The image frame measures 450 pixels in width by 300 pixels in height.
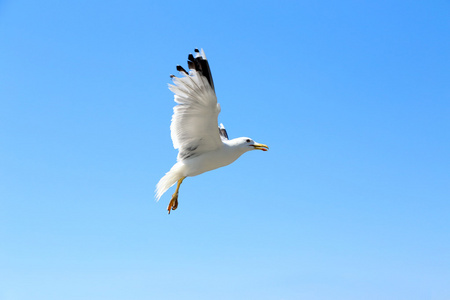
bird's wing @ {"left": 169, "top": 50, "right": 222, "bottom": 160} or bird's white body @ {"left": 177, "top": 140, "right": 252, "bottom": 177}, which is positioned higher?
bird's wing @ {"left": 169, "top": 50, "right": 222, "bottom": 160}

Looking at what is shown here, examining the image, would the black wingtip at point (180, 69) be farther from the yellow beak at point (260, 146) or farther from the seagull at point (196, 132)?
the yellow beak at point (260, 146)

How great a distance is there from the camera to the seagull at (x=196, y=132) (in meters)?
11.5

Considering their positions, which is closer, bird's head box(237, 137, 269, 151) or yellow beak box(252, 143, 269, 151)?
bird's head box(237, 137, 269, 151)

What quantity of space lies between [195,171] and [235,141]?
1.08 meters

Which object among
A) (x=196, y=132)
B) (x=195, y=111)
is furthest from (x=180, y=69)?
(x=196, y=132)

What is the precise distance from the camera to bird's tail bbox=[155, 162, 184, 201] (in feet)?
40.9

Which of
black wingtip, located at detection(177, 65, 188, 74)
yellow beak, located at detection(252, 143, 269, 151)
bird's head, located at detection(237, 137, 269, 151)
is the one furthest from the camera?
yellow beak, located at detection(252, 143, 269, 151)

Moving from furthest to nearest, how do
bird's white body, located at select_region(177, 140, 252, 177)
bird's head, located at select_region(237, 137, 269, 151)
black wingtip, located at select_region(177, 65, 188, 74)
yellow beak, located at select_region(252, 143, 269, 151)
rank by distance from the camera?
yellow beak, located at select_region(252, 143, 269, 151)
bird's head, located at select_region(237, 137, 269, 151)
bird's white body, located at select_region(177, 140, 252, 177)
black wingtip, located at select_region(177, 65, 188, 74)

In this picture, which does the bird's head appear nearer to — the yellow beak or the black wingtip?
the yellow beak

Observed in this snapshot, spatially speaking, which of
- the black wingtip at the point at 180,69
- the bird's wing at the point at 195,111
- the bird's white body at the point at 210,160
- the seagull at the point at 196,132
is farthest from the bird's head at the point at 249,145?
the black wingtip at the point at 180,69

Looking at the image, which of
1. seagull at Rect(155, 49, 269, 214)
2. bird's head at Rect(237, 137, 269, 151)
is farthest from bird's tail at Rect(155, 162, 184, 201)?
bird's head at Rect(237, 137, 269, 151)

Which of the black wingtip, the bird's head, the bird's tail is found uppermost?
the black wingtip

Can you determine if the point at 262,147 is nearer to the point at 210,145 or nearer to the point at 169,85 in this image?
the point at 210,145

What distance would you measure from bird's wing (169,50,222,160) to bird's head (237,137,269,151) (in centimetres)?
53
